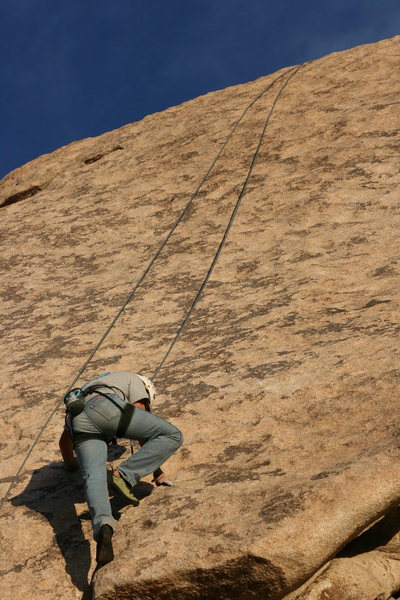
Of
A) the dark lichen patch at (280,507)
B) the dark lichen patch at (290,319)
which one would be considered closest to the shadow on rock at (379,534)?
the dark lichen patch at (280,507)

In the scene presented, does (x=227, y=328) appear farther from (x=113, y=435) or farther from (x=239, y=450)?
(x=113, y=435)

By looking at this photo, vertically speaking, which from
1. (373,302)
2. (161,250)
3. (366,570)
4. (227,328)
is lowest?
(366,570)

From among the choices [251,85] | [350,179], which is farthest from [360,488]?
[251,85]

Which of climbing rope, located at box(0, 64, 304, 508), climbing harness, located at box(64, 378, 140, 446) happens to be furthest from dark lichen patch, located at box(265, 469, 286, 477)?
climbing rope, located at box(0, 64, 304, 508)

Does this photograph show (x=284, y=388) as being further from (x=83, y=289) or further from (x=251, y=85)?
(x=251, y=85)

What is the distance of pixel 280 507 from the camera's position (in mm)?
3377

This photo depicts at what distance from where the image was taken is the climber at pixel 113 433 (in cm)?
379

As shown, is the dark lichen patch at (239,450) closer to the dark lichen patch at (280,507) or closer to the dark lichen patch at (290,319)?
the dark lichen patch at (280,507)

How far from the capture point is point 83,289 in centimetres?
719

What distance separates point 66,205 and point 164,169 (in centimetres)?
134

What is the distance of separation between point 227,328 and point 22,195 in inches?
234

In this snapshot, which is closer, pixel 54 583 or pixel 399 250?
pixel 54 583

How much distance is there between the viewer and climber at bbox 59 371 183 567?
379 centimetres

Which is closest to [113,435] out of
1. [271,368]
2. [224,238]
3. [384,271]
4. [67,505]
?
[67,505]
